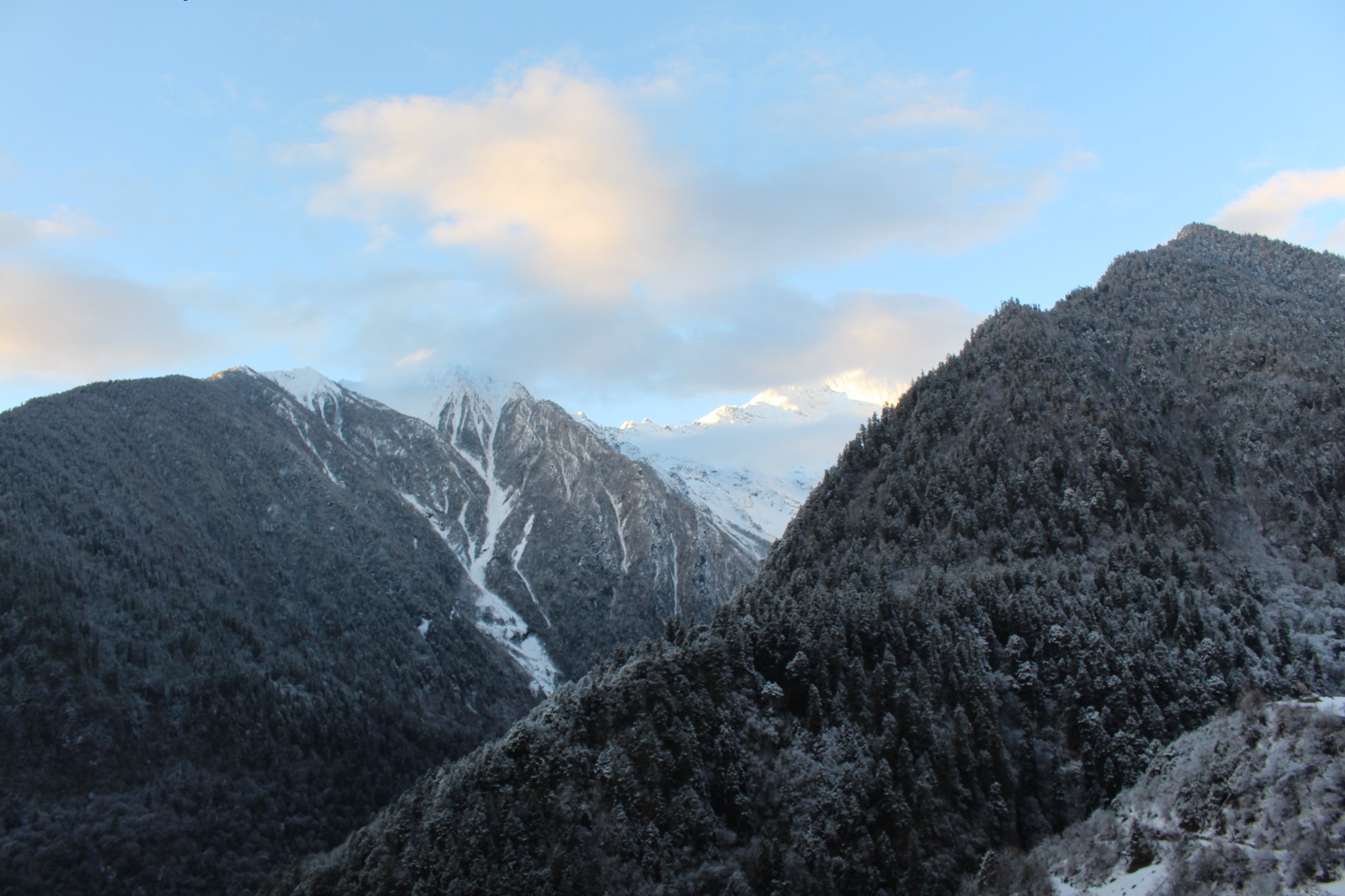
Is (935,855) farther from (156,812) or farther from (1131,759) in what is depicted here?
(156,812)

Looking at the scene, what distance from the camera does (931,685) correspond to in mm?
Answer: 122188

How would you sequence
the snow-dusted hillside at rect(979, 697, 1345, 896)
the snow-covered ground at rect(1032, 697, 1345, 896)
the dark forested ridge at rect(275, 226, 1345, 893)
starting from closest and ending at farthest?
the snow-covered ground at rect(1032, 697, 1345, 896)
the snow-dusted hillside at rect(979, 697, 1345, 896)
the dark forested ridge at rect(275, 226, 1345, 893)

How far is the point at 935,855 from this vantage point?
346 feet

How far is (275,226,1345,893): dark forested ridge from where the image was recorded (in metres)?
109

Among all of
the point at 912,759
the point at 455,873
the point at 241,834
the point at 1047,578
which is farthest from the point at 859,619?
the point at 241,834

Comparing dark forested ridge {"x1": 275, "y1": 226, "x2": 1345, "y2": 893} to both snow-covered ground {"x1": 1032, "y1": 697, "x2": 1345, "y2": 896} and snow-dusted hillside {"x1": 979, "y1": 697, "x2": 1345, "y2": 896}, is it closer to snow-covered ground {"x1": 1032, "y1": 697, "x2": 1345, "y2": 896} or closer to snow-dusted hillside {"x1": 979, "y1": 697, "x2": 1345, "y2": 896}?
snow-dusted hillside {"x1": 979, "y1": 697, "x2": 1345, "y2": 896}

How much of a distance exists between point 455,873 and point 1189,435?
162008 mm

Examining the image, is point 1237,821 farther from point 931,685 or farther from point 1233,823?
point 931,685

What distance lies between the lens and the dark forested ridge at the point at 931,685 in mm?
108562

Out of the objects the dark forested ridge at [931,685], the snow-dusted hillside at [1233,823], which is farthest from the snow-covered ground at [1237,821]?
the dark forested ridge at [931,685]

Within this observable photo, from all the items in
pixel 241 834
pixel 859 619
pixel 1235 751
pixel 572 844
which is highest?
pixel 859 619

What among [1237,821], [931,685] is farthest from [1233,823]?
[931,685]

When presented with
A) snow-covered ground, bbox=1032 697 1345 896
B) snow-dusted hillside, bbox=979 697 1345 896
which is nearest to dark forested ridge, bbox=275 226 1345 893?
snow-dusted hillside, bbox=979 697 1345 896

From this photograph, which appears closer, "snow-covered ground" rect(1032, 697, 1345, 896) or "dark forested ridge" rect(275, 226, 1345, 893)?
"snow-covered ground" rect(1032, 697, 1345, 896)
